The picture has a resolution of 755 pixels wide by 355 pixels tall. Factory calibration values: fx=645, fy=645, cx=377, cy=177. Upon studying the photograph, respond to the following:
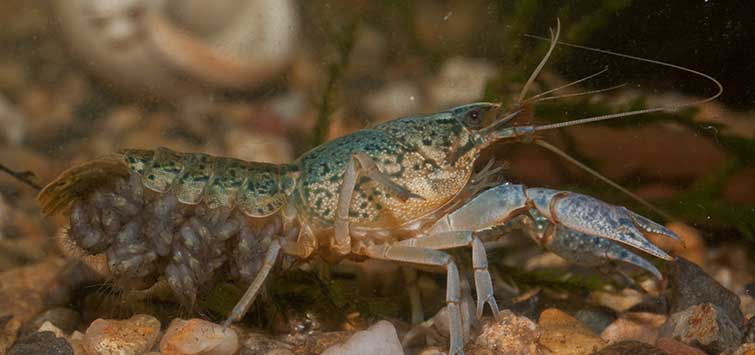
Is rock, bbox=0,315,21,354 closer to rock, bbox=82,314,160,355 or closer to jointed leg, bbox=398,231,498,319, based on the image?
rock, bbox=82,314,160,355

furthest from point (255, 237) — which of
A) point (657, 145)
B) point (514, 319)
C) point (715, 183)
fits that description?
point (715, 183)

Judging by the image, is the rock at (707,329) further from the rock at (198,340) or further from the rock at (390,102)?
the rock at (390,102)

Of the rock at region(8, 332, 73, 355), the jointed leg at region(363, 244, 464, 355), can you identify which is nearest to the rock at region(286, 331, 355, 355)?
the jointed leg at region(363, 244, 464, 355)

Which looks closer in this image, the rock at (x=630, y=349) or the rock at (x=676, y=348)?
the rock at (x=630, y=349)

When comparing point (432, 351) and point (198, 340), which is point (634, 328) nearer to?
point (432, 351)

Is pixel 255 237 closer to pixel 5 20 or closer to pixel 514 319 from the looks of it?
pixel 514 319

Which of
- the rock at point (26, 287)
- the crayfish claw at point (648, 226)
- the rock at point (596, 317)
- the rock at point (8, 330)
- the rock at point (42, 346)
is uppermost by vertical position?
the crayfish claw at point (648, 226)

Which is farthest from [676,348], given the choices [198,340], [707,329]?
[198,340]

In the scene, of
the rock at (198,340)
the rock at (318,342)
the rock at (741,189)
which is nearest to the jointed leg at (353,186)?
the rock at (318,342)
